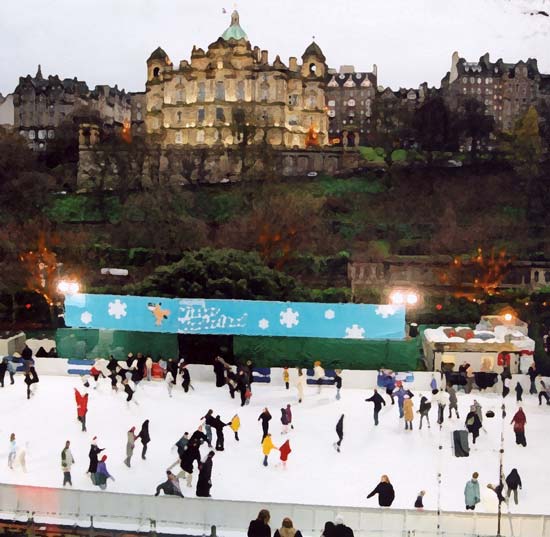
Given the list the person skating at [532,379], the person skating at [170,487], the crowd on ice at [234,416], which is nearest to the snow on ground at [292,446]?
the crowd on ice at [234,416]

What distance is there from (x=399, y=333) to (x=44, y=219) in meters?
26.8

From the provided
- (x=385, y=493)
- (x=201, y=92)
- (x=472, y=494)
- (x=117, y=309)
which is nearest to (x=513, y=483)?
(x=472, y=494)

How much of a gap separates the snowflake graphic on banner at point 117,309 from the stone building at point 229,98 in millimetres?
52332

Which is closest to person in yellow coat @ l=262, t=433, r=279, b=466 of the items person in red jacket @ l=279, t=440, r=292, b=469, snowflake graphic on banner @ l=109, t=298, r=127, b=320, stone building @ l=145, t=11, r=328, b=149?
person in red jacket @ l=279, t=440, r=292, b=469

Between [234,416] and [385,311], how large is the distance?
7462 millimetres

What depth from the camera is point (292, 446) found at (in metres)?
16.8

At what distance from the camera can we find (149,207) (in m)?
44.3

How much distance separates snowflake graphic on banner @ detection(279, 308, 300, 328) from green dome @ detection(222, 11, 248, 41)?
63.1 meters

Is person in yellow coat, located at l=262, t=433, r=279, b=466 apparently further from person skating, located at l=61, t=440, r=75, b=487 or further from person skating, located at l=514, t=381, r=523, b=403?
person skating, located at l=514, t=381, r=523, b=403

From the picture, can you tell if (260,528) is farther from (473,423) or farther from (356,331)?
(356,331)

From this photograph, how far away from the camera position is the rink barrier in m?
11.6

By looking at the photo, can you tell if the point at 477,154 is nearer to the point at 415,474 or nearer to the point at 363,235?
the point at 363,235

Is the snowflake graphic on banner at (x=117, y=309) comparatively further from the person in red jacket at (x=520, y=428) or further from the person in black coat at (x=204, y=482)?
the person in red jacket at (x=520, y=428)

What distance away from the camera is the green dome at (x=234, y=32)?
82.3 m
